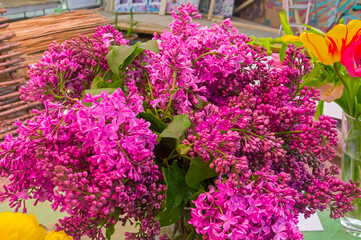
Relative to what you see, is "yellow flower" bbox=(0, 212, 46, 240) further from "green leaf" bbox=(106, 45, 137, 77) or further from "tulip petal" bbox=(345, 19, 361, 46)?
"tulip petal" bbox=(345, 19, 361, 46)

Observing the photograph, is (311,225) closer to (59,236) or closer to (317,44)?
(317,44)

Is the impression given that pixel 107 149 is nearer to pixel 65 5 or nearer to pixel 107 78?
pixel 107 78

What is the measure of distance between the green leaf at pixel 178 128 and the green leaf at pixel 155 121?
0.07ft

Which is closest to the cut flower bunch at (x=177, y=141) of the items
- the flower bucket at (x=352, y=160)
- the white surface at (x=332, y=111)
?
the flower bucket at (x=352, y=160)

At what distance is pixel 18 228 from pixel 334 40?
0.39 meters

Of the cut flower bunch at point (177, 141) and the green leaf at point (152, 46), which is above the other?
the green leaf at point (152, 46)

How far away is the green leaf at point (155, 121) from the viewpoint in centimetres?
40

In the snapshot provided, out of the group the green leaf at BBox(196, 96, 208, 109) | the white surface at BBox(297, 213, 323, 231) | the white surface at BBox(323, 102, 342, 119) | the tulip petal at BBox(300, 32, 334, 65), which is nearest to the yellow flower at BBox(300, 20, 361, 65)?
the tulip petal at BBox(300, 32, 334, 65)

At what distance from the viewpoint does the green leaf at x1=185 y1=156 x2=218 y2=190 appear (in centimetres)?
37

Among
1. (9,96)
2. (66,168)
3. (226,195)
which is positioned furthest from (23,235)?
(9,96)

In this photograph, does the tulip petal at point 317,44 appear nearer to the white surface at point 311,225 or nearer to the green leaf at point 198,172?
the green leaf at point 198,172

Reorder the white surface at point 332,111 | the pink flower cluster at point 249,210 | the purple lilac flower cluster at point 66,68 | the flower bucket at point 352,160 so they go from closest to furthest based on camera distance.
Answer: the pink flower cluster at point 249,210 → the purple lilac flower cluster at point 66,68 → the flower bucket at point 352,160 → the white surface at point 332,111

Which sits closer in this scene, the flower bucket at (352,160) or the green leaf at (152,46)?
the green leaf at (152,46)

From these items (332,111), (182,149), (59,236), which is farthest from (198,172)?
(332,111)
